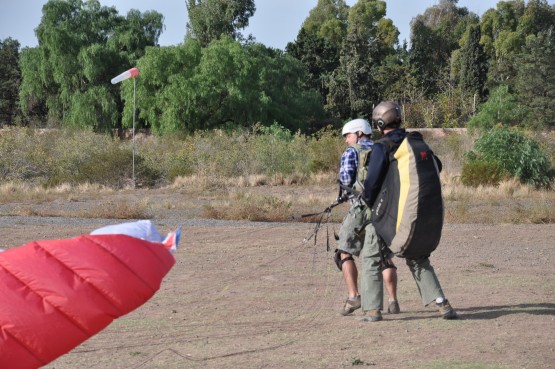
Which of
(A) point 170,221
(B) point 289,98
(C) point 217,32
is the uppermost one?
(C) point 217,32

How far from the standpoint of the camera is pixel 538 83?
180ft

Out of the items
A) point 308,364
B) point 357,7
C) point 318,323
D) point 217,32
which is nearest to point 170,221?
point 318,323

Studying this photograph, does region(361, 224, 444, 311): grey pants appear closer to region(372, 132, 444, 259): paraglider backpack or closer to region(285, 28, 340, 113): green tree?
region(372, 132, 444, 259): paraglider backpack

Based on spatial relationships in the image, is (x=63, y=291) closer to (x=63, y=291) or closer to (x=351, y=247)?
(x=63, y=291)

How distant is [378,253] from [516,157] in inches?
875

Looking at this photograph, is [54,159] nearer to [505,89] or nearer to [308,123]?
[308,123]

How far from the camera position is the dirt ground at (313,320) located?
6.82 m

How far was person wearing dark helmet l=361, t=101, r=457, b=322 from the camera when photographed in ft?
25.3

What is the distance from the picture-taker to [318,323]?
820 centimetres

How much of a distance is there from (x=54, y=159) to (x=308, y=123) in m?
25.6

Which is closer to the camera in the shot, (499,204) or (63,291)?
(63,291)

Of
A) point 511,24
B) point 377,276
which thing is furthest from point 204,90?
point 511,24

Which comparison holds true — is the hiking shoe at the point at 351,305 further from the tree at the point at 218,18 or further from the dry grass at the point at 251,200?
the tree at the point at 218,18

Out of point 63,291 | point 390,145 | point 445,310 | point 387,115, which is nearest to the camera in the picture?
point 63,291
